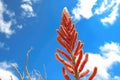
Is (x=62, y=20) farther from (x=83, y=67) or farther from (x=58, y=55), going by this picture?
(x=83, y=67)

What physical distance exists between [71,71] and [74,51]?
225 millimetres

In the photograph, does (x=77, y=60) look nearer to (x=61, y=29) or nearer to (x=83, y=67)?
(x=83, y=67)

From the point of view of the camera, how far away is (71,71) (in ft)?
9.16

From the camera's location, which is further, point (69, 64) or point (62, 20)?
point (62, 20)

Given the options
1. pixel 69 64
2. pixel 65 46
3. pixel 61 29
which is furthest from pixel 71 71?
pixel 61 29

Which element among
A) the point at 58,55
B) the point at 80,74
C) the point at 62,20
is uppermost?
the point at 62,20

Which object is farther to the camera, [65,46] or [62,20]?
[62,20]

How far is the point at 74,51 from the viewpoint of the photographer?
2.85m

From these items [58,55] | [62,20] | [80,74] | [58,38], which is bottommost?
[80,74]

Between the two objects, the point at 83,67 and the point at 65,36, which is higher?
the point at 65,36

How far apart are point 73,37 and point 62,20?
1.04ft

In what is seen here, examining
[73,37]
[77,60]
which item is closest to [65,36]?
[73,37]

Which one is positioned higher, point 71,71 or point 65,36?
point 65,36

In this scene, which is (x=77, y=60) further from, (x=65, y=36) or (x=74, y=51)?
(x=65, y=36)
